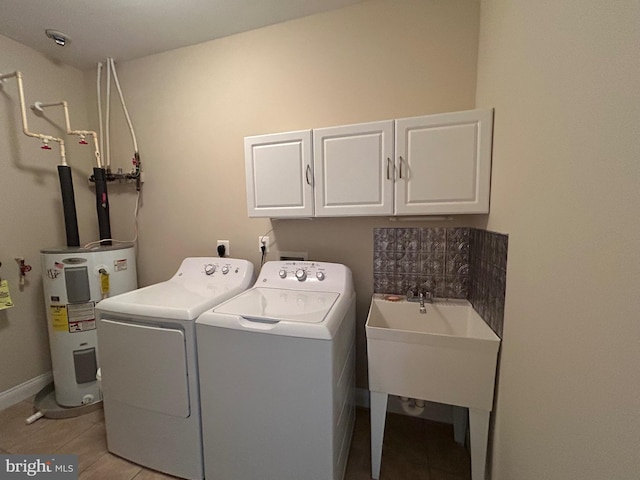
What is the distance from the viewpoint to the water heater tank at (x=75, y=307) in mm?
1669

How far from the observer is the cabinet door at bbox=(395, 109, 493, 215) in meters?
1.20

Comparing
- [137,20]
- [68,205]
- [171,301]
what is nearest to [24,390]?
[68,205]

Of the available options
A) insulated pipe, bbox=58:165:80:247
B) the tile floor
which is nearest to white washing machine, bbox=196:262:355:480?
the tile floor

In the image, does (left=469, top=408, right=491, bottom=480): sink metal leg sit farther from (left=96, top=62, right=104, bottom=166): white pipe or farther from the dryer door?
(left=96, top=62, right=104, bottom=166): white pipe

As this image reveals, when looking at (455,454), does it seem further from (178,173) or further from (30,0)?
(30,0)

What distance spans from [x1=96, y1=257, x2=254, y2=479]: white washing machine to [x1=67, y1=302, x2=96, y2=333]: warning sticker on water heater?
2.04 feet

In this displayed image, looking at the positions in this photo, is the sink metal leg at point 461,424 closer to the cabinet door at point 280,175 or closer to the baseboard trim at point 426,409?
the baseboard trim at point 426,409

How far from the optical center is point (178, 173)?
2.03m

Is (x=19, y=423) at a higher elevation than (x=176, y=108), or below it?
below

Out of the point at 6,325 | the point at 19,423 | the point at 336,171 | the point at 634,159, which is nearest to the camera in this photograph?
the point at 634,159

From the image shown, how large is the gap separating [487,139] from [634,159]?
0.81 m

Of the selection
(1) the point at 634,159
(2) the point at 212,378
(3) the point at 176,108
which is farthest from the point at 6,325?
(1) the point at 634,159

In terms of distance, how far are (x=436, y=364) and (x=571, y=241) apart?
761 millimetres

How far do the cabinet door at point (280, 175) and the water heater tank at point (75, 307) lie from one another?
119 centimetres
